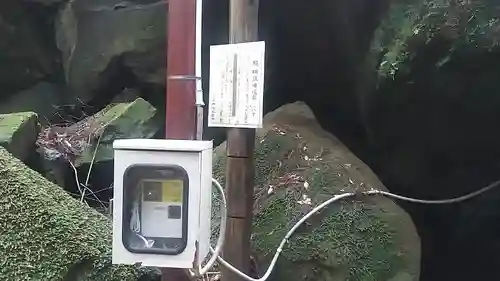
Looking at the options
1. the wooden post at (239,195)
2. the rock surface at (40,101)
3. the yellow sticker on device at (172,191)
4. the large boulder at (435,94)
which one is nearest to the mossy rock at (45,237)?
the wooden post at (239,195)

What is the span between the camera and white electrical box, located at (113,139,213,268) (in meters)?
1.93

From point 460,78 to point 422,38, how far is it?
1.67 ft

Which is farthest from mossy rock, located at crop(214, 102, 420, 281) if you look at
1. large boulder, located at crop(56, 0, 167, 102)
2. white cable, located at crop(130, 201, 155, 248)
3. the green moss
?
large boulder, located at crop(56, 0, 167, 102)

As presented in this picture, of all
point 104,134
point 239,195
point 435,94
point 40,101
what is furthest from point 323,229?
point 40,101

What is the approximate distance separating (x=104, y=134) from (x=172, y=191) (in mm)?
2786

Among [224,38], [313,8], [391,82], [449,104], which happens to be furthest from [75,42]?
[449,104]

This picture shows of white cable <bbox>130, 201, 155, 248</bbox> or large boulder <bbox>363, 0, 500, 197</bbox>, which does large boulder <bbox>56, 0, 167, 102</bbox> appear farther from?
white cable <bbox>130, 201, 155, 248</bbox>

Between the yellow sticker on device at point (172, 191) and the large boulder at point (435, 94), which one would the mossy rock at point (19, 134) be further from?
the large boulder at point (435, 94)

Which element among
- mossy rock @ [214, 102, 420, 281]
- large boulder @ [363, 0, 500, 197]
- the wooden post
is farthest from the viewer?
mossy rock @ [214, 102, 420, 281]

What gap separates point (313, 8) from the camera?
484 centimetres

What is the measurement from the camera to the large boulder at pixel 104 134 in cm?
454

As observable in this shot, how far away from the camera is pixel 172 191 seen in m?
2.00

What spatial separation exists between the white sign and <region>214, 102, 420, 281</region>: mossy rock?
3.23 ft

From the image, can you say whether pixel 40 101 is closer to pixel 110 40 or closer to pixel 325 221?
pixel 110 40
